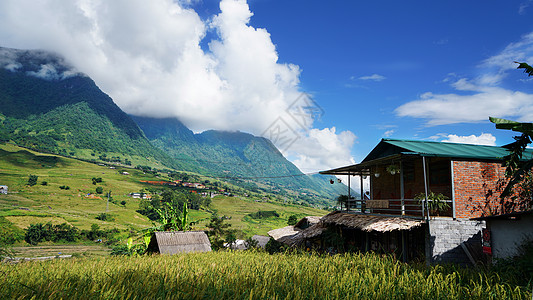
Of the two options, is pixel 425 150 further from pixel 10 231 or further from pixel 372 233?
pixel 10 231

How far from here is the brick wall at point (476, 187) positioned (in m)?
13.3

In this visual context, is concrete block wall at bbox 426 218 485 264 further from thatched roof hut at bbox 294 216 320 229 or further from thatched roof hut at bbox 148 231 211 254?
thatched roof hut at bbox 294 216 320 229

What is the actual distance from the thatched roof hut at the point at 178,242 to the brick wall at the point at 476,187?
466 inches

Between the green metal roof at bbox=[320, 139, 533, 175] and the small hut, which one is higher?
the green metal roof at bbox=[320, 139, 533, 175]

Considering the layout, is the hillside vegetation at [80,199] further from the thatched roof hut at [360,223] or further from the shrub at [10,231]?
the thatched roof hut at [360,223]

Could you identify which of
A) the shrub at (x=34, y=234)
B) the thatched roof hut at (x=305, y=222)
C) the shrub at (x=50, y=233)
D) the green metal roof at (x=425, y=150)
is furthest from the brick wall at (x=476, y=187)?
the shrub at (x=34, y=234)

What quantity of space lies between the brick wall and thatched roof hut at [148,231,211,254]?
38.8 ft

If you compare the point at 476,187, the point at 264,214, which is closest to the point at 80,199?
the point at 264,214

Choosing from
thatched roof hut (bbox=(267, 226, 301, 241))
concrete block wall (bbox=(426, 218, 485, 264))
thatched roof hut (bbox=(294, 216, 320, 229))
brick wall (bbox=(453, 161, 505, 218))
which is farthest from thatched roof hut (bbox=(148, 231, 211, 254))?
thatched roof hut (bbox=(294, 216, 320, 229))

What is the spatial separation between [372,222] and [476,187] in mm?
4627

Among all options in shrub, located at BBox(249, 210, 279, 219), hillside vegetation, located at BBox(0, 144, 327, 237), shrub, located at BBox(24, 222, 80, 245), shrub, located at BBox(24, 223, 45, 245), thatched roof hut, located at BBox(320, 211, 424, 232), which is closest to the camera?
thatched roof hut, located at BBox(320, 211, 424, 232)

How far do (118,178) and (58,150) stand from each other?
56.8 m

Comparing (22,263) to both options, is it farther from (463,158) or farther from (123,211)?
(123,211)

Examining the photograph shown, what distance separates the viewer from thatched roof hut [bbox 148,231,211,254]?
1498 cm
